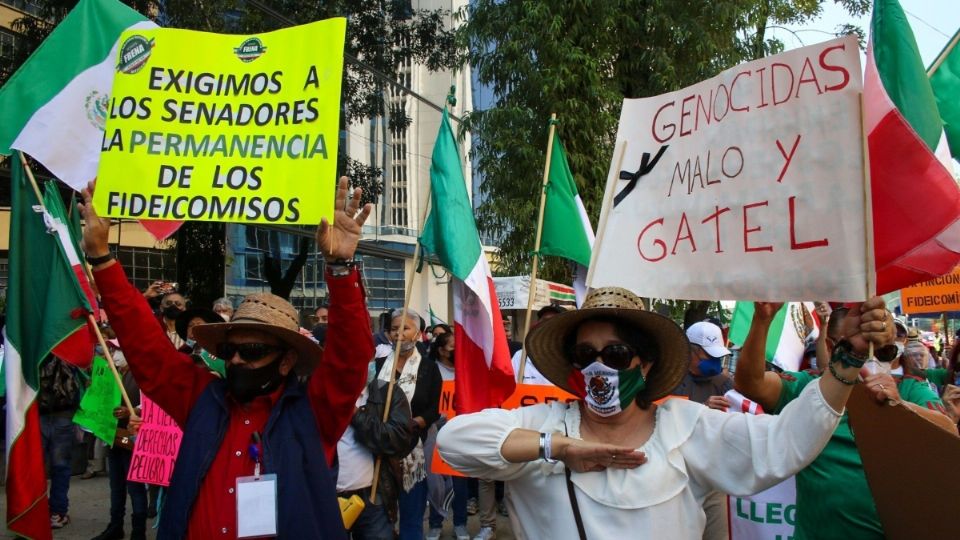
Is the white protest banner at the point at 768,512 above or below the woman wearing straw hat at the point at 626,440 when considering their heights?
below

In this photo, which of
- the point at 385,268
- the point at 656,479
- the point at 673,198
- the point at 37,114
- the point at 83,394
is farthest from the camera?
the point at 385,268

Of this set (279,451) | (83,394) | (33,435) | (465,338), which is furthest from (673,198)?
(83,394)

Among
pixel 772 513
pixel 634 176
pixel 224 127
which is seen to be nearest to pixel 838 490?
pixel 772 513

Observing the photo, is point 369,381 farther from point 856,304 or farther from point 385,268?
point 385,268

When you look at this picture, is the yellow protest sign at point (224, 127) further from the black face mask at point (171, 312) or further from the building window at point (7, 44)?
the building window at point (7, 44)

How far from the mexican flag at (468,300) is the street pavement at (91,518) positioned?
8.95 feet

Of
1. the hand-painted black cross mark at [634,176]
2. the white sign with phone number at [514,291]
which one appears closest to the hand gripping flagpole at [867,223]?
the hand-painted black cross mark at [634,176]

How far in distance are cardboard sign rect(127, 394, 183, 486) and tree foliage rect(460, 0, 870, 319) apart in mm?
8066

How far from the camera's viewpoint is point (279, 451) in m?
3.07

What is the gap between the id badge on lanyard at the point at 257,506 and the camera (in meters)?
2.98

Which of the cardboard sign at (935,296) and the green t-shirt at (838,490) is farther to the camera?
the cardboard sign at (935,296)

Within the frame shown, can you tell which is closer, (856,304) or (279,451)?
(856,304)

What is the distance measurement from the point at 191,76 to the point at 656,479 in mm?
3290

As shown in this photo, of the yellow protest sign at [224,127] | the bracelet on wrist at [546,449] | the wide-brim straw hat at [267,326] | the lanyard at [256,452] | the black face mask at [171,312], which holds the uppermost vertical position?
the yellow protest sign at [224,127]
